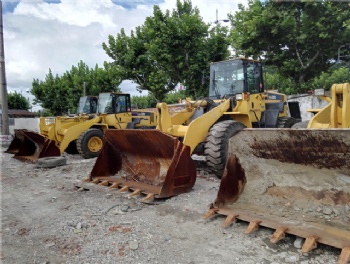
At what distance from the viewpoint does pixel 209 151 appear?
5.49 meters

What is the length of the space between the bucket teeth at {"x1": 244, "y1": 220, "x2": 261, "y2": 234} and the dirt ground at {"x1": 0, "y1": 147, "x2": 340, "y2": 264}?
0.22ft

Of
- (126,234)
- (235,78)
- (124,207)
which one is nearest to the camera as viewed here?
(126,234)

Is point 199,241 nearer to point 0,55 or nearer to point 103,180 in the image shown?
point 103,180

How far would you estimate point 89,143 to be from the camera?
10375 millimetres

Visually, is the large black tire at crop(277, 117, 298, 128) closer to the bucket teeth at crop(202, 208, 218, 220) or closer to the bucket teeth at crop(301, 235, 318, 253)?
the bucket teeth at crop(202, 208, 218, 220)

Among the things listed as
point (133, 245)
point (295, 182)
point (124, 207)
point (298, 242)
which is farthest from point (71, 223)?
point (295, 182)

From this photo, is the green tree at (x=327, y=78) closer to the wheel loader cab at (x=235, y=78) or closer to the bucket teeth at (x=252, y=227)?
the wheel loader cab at (x=235, y=78)

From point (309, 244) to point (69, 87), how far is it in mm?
29980

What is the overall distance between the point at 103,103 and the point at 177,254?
922 centimetres

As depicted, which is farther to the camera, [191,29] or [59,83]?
[59,83]

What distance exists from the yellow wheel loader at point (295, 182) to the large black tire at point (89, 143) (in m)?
6.97

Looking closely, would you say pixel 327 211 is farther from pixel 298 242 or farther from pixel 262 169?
pixel 262 169

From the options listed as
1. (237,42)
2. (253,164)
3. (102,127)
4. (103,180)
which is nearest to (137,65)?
(237,42)

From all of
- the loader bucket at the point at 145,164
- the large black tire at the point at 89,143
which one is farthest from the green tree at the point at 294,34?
the loader bucket at the point at 145,164
